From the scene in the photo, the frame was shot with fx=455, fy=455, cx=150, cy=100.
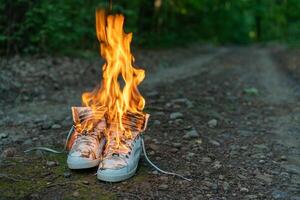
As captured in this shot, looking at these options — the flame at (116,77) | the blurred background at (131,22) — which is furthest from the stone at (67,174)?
the blurred background at (131,22)

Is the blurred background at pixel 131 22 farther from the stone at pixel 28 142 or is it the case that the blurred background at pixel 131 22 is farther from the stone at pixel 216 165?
the stone at pixel 216 165

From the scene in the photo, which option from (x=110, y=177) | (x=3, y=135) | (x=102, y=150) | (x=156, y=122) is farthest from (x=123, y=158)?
(x=156, y=122)

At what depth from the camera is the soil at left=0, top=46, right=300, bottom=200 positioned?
3670mm

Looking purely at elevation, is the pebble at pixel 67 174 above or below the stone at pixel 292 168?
above

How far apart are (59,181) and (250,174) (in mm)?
1720

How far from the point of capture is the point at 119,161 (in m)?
3.74

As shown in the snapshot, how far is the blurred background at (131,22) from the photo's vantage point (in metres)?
9.43

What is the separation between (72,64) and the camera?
10000 millimetres

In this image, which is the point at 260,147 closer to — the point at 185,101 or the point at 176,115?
the point at 176,115

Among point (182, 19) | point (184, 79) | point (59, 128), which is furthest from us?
point (182, 19)

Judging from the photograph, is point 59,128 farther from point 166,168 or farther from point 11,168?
point 166,168

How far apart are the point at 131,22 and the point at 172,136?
14.1 metres

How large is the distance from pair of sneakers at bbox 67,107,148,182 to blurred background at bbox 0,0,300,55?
5085 millimetres

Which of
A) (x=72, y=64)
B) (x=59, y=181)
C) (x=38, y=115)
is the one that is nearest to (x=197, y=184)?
(x=59, y=181)
